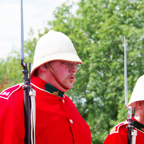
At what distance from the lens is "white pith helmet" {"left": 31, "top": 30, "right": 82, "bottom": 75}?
2.47m

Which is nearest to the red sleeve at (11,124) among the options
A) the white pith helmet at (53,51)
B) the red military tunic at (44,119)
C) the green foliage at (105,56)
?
the red military tunic at (44,119)

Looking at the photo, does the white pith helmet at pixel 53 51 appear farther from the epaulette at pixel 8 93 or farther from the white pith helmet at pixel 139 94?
the white pith helmet at pixel 139 94

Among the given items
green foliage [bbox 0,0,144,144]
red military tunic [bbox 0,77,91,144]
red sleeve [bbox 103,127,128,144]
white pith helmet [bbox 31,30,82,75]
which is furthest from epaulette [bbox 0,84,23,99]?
green foliage [bbox 0,0,144,144]

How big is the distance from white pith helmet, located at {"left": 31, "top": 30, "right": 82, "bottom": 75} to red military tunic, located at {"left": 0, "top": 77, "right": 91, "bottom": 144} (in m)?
0.19

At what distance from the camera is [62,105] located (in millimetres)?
2537

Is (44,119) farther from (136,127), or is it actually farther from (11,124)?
(136,127)

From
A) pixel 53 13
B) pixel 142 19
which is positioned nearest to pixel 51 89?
pixel 142 19

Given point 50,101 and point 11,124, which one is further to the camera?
point 50,101

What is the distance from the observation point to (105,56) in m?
14.2

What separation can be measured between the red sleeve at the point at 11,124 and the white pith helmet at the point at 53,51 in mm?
524

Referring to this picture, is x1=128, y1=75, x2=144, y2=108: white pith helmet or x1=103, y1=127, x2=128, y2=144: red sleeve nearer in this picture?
x1=103, y1=127, x2=128, y2=144: red sleeve

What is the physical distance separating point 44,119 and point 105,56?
39.9 ft

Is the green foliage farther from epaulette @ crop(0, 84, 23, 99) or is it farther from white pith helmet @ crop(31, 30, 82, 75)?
epaulette @ crop(0, 84, 23, 99)

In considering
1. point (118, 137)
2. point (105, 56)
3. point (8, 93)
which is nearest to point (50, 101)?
point (8, 93)
